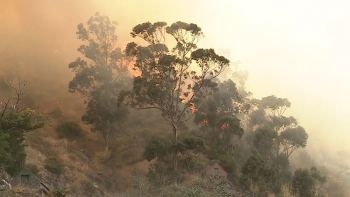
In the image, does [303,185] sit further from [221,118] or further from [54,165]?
[54,165]

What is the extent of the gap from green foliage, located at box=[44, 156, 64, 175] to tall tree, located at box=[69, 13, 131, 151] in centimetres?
968

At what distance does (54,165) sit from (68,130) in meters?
14.3

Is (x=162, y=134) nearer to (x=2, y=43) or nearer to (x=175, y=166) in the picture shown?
(x=175, y=166)

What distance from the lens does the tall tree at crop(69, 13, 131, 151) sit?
4772 cm

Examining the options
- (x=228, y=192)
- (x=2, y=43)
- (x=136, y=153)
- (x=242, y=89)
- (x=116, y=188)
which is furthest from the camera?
(x=2, y=43)

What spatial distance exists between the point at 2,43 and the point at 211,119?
49508 mm

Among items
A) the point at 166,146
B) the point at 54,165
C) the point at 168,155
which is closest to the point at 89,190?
the point at 54,165

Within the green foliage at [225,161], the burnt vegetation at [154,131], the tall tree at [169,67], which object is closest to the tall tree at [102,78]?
the burnt vegetation at [154,131]

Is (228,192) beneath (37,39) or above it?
beneath

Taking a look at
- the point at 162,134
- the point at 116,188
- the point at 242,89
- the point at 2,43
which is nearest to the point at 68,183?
the point at 116,188

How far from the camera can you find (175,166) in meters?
36.9

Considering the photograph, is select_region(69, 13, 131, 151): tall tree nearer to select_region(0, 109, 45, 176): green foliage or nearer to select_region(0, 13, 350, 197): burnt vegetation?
select_region(0, 13, 350, 197): burnt vegetation

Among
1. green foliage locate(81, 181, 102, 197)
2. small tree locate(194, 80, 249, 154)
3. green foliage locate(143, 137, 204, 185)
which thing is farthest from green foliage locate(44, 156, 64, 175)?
small tree locate(194, 80, 249, 154)

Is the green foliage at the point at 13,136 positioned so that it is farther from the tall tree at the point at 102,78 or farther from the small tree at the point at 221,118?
the small tree at the point at 221,118
